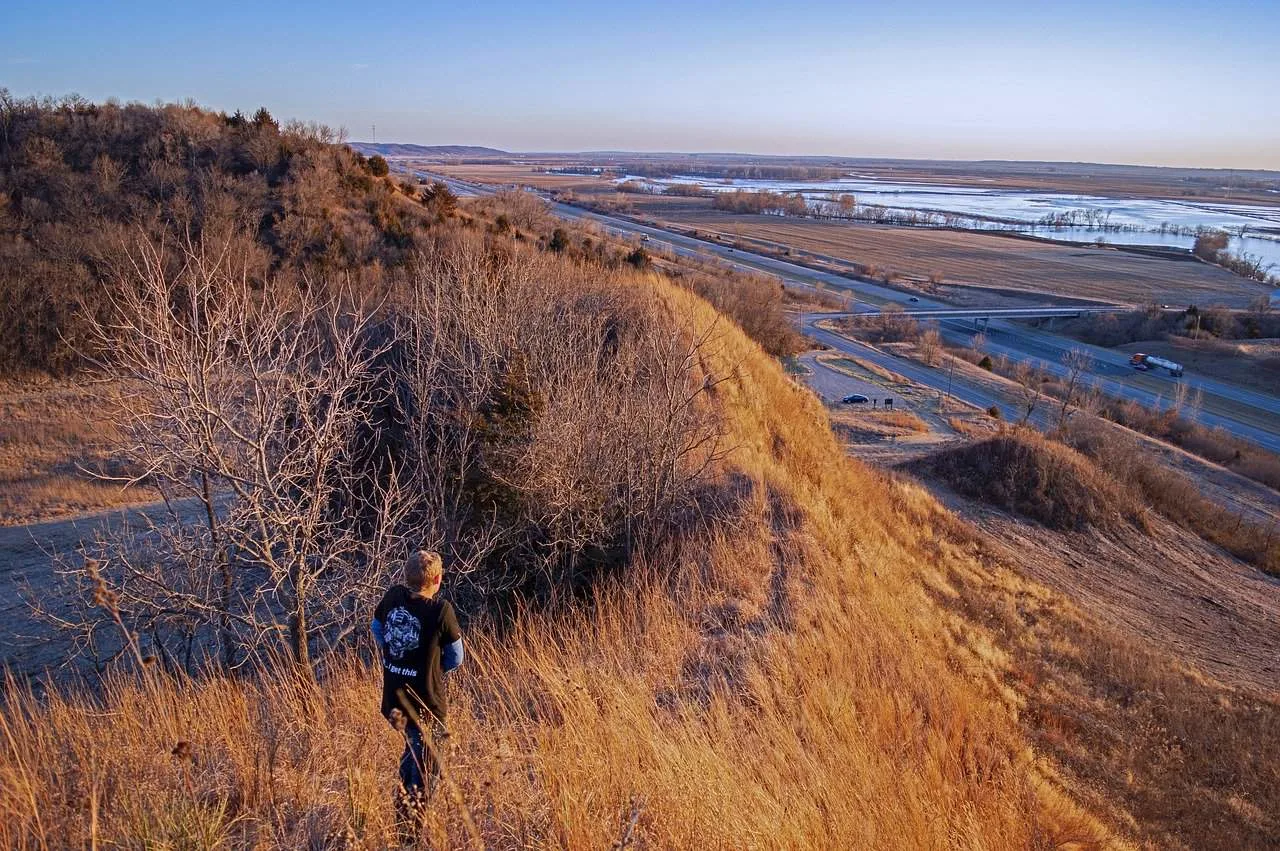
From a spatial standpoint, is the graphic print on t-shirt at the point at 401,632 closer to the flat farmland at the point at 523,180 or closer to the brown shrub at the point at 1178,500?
the brown shrub at the point at 1178,500

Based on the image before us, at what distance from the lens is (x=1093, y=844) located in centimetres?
706

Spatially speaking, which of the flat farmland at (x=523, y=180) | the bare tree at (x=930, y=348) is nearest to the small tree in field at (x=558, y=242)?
the bare tree at (x=930, y=348)

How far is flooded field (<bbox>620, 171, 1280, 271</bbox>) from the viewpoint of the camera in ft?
386

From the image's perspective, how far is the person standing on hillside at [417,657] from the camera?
12.7 ft

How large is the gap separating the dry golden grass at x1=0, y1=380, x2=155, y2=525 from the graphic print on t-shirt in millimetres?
12909

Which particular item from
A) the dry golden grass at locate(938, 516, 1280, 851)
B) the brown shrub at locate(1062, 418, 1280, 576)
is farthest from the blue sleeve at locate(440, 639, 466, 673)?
the brown shrub at locate(1062, 418, 1280, 576)

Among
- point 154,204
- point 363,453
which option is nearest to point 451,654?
point 363,453

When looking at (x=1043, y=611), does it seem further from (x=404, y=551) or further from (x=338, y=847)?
(x=338, y=847)

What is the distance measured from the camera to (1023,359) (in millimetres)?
51844

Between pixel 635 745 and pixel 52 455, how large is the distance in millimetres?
19829

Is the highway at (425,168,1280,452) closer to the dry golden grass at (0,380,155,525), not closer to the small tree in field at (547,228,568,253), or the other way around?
the small tree in field at (547,228,568,253)

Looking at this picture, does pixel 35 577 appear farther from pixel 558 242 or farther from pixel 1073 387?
pixel 1073 387

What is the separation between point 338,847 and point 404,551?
21.3ft

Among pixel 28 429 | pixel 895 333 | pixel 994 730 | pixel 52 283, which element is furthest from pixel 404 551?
pixel 895 333
